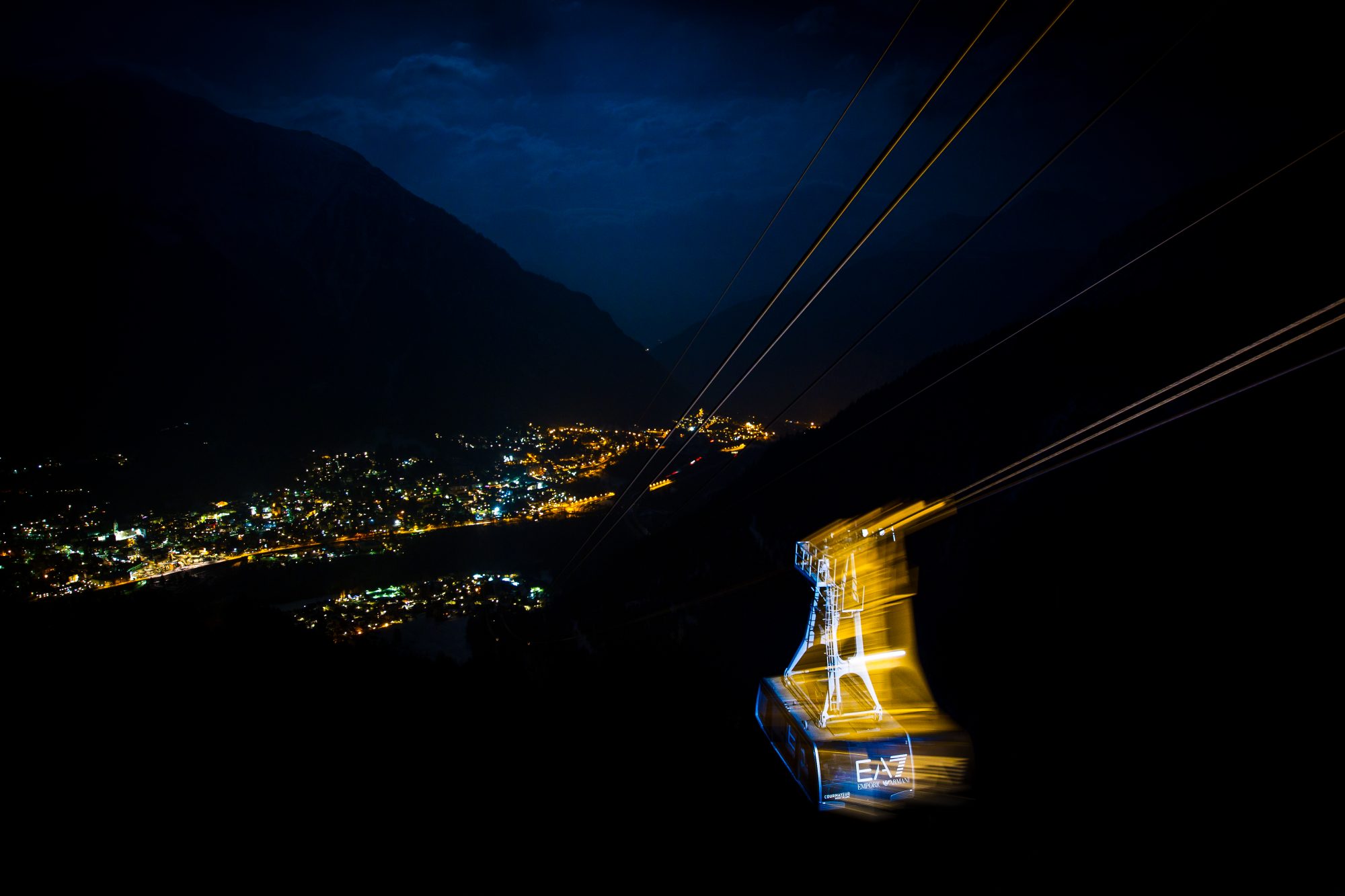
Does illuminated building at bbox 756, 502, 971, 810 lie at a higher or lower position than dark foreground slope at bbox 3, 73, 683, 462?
lower

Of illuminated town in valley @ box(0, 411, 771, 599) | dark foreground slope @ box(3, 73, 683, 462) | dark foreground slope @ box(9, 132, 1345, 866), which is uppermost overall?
dark foreground slope @ box(3, 73, 683, 462)

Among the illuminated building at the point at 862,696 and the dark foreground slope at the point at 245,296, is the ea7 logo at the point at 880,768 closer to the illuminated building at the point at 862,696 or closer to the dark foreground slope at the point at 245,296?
the illuminated building at the point at 862,696

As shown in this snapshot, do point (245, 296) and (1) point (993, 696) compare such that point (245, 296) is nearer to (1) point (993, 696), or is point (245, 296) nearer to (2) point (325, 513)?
(2) point (325, 513)

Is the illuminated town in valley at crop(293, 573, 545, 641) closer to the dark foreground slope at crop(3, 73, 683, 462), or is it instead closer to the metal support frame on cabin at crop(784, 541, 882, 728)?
the metal support frame on cabin at crop(784, 541, 882, 728)

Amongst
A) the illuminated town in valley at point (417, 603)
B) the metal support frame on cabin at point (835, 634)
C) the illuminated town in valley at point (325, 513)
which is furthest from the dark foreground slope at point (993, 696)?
the illuminated town in valley at point (417, 603)

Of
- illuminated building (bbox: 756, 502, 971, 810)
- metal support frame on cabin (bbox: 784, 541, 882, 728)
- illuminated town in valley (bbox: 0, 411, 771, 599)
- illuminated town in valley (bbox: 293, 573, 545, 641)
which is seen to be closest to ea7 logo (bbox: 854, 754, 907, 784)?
illuminated building (bbox: 756, 502, 971, 810)

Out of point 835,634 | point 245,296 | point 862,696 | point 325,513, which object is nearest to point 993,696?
point 862,696

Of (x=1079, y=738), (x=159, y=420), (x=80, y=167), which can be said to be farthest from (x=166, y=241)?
(x=1079, y=738)
